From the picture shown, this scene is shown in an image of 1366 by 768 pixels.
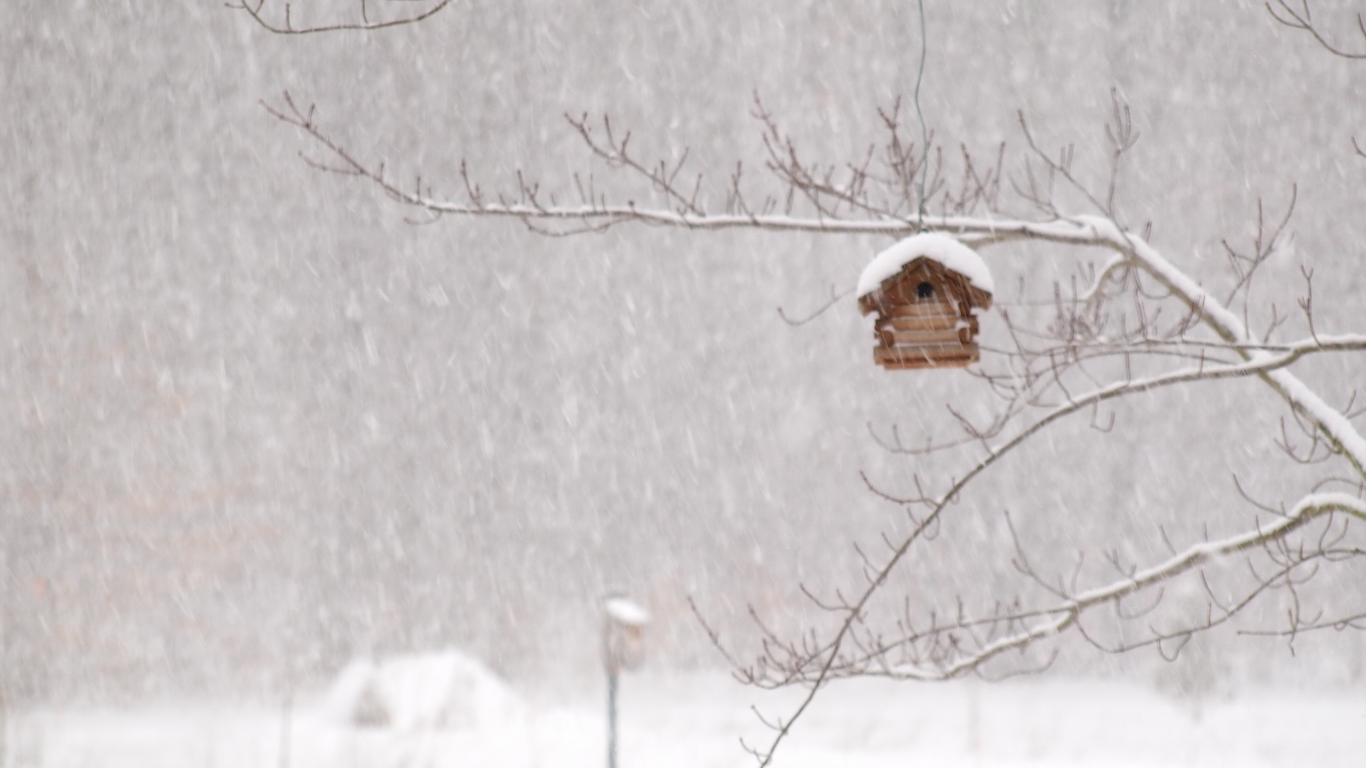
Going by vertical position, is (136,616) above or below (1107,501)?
below

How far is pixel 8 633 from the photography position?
10.7m

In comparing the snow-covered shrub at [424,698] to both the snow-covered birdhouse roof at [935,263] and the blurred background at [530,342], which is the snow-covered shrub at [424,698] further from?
the snow-covered birdhouse roof at [935,263]

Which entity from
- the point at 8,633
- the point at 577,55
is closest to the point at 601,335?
the point at 577,55

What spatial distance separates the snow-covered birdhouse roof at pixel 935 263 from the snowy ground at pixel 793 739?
7001 millimetres

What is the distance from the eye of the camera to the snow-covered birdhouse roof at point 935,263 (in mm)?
2480

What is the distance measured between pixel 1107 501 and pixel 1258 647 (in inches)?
83.5

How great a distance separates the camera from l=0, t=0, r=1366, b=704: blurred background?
1134cm

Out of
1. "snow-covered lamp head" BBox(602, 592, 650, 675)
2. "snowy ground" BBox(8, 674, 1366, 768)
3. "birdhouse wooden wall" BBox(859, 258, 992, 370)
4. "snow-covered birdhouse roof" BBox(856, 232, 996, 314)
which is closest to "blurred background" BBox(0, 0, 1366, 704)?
"snowy ground" BBox(8, 674, 1366, 768)

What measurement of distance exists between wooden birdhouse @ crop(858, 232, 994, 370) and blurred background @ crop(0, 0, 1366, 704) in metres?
9.06

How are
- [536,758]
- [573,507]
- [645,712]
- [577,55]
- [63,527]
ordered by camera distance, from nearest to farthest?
[536,758] < [645,712] < [63,527] < [573,507] < [577,55]

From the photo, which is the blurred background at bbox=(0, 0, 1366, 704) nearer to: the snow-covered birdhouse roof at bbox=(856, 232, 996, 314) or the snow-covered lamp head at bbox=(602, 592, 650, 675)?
the snow-covered lamp head at bbox=(602, 592, 650, 675)

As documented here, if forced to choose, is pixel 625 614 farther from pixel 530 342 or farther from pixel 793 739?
pixel 530 342

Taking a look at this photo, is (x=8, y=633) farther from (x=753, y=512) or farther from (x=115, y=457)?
(x=753, y=512)

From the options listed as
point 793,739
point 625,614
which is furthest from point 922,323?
point 793,739
